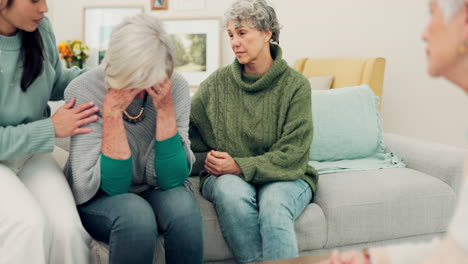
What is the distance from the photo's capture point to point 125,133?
1.48m

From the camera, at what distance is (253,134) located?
6.12ft

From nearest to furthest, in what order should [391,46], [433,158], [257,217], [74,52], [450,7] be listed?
[450,7]
[257,217]
[433,158]
[391,46]
[74,52]

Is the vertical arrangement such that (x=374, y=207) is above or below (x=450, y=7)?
below

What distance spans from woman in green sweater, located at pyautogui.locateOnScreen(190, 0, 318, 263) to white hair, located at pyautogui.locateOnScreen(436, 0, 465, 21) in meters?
1.06

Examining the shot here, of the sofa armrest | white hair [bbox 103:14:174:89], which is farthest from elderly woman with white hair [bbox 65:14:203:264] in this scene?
the sofa armrest

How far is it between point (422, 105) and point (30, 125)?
275 centimetres

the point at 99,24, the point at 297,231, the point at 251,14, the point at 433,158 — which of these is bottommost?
the point at 297,231

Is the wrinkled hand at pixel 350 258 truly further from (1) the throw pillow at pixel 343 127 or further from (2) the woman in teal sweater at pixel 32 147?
(1) the throw pillow at pixel 343 127

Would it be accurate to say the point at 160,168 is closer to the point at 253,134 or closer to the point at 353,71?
the point at 253,134

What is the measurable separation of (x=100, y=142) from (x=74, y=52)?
242 centimetres

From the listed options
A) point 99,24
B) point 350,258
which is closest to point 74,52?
point 99,24

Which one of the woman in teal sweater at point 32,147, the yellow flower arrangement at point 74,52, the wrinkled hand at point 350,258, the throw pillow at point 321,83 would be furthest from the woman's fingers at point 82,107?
the yellow flower arrangement at point 74,52

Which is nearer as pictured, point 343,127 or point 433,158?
point 433,158

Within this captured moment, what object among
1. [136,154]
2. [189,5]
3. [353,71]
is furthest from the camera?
[189,5]
